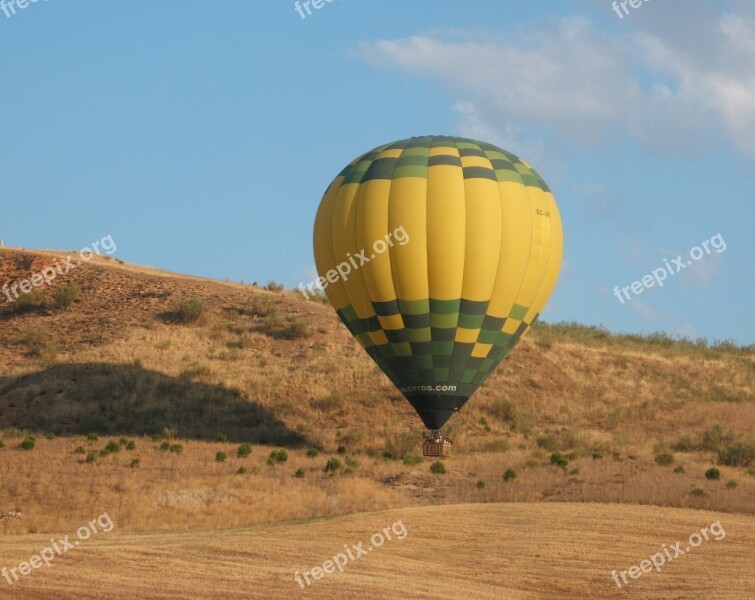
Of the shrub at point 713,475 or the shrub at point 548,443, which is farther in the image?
the shrub at point 548,443

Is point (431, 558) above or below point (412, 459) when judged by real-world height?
below

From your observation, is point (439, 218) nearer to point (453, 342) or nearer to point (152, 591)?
point (453, 342)

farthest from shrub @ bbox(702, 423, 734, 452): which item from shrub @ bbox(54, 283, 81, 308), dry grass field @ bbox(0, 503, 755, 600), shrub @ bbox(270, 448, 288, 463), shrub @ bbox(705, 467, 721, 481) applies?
shrub @ bbox(54, 283, 81, 308)

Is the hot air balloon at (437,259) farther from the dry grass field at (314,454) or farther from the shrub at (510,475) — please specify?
the dry grass field at (314,454)

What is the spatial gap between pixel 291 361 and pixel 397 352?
19806 mm

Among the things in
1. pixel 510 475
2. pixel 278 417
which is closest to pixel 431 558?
pixel 510 475

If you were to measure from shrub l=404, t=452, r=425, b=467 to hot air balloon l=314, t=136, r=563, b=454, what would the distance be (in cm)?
608

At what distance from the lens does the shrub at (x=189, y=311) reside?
64500 mm

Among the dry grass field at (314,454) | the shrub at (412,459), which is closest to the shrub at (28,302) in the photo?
the dry grass field at (314,454)

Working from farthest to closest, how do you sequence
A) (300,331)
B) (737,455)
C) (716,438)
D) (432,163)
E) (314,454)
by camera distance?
1. (300,331)
2. (716,438)
3. (737,455)
4. (314,454)
5. (432,163)

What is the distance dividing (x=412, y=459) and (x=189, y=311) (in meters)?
21.4

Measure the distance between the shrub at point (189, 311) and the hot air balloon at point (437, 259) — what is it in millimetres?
23186

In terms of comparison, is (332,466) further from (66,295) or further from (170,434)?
(66,295)

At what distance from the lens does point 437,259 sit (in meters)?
39.9
